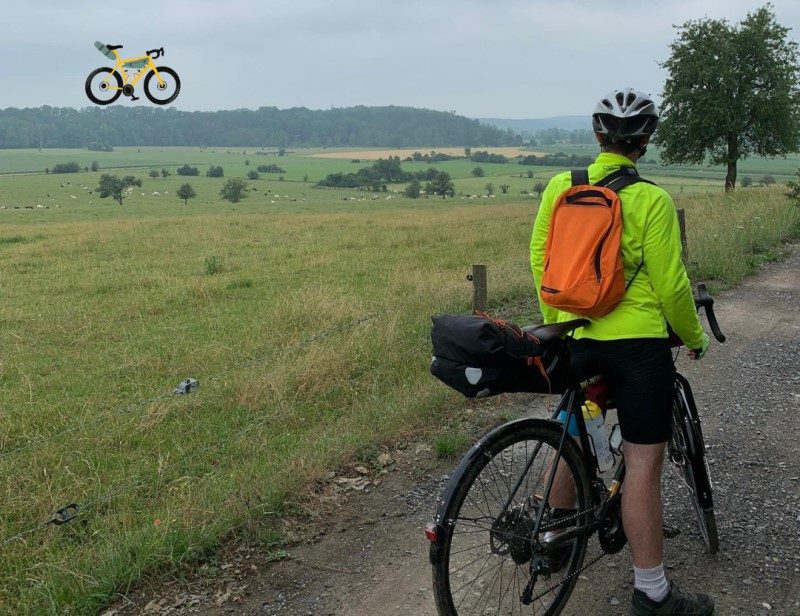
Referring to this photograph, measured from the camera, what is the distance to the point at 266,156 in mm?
138000

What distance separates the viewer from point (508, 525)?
302cm

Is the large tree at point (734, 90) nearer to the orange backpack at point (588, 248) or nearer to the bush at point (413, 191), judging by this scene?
the orange backpack at point (588, 248)

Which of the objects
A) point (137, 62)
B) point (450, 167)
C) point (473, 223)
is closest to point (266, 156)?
point (450, 167)

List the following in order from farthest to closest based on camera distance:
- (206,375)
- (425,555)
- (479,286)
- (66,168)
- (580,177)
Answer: (66,168), (206,375), (479,286), (425,555), (580,177)

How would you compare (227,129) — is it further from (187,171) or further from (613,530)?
(613,530)

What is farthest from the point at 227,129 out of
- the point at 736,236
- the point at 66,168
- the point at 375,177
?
the point at 736,236

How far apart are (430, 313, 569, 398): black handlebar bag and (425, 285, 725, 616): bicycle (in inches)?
6.0

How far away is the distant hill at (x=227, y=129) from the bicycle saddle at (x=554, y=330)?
364 ft

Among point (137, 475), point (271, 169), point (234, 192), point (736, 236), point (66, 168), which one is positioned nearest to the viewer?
point (137, 475)

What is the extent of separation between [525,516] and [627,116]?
6.02ft

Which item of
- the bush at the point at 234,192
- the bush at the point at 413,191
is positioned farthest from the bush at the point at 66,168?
the bush at the point at 413,191

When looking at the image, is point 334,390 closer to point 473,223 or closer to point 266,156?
point 473,223

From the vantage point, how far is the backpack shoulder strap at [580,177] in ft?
9.74

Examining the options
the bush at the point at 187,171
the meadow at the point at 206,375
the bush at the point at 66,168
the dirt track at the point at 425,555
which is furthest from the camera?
the bush at the point at 66,168
